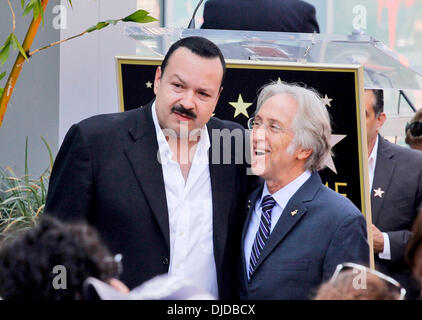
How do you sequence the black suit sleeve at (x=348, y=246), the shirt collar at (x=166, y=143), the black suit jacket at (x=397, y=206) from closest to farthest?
the black suit sleeve at (x=348, y=246) < the shirt collar at (x=166, y=143) < the black suit jacket at (x=397, y=206)

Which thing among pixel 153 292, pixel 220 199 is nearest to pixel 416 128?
pixel 220 199

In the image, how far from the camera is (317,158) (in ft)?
11.9

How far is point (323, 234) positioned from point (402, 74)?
3.60 ft

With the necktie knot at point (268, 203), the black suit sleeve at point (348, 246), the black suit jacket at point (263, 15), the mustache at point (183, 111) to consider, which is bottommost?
the black suit sleeve at point (348, 246)

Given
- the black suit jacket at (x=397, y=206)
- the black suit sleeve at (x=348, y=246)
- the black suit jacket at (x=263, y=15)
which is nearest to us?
the black suit sleeve at (x=348, y=246)

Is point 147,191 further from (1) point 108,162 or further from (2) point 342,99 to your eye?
(2) point 342,99

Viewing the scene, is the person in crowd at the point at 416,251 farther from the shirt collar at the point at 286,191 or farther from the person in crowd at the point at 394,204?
the person in crowd at the point at 394,204

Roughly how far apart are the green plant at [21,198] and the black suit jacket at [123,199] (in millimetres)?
1699

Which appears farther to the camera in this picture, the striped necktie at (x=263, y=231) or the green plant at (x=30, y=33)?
the green plant at (x=30, y=33)

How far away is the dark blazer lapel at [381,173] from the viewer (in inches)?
170

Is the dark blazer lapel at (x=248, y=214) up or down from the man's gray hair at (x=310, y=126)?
down

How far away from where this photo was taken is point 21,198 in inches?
207

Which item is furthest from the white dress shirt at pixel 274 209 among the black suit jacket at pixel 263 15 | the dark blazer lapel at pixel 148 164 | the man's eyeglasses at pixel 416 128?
the man's eyeglasses at pixel 416 128
